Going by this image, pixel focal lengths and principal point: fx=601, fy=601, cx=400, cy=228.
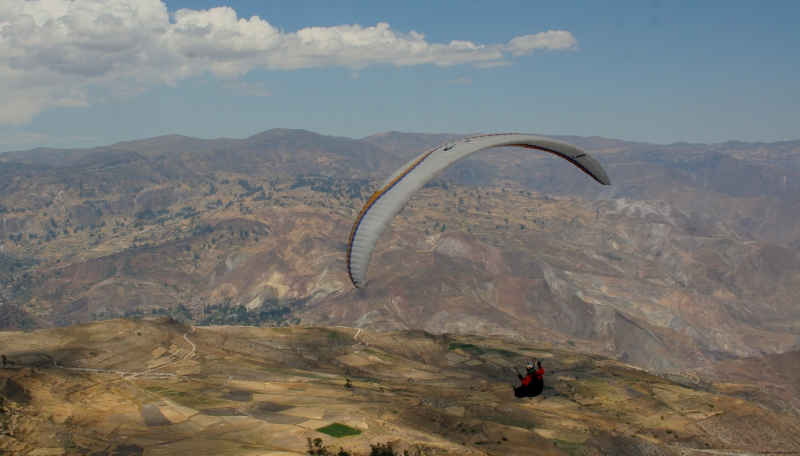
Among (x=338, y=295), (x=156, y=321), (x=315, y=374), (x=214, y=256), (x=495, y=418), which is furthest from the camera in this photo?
(x=214, y=256)

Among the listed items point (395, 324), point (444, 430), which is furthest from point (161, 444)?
point (395, 324)

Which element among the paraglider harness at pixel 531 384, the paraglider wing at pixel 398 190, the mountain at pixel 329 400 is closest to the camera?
the paraglider wing at pixel 398 190

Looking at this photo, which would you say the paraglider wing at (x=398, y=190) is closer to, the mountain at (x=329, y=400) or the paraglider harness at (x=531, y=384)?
the paraglider harness at (x=531, y=384)

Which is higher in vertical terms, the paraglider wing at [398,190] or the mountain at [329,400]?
the paraglider wing at [398,190]

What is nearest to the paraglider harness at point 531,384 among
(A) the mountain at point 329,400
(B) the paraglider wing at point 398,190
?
(B) the paraglider wing at point 398,190

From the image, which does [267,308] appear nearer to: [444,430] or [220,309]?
[220,309]

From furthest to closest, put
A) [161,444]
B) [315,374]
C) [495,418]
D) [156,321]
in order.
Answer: [156,321] → [315,374] → [495,418] → [161,444]
